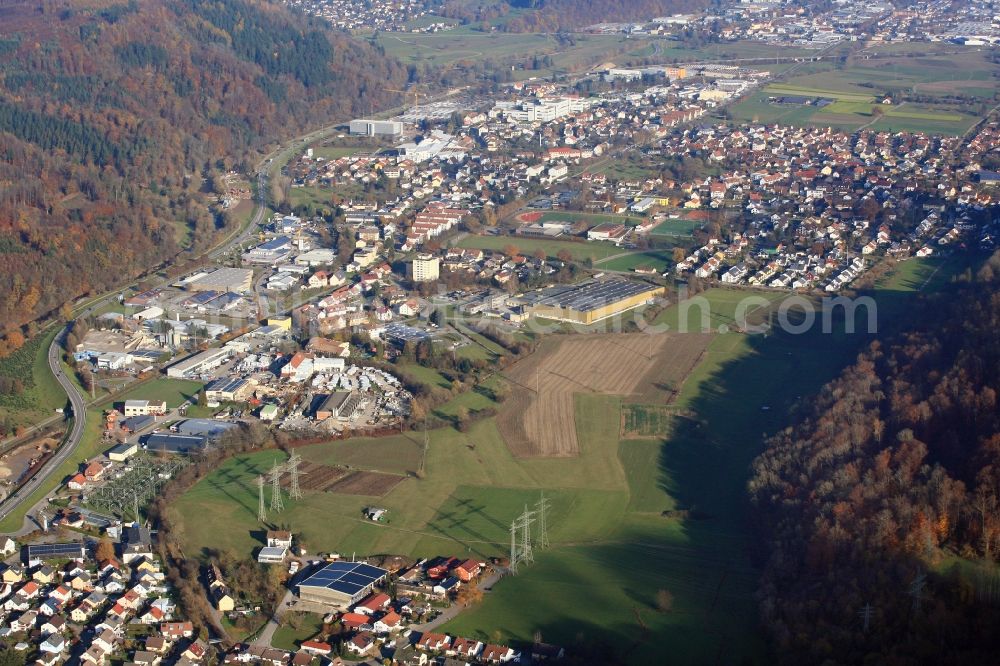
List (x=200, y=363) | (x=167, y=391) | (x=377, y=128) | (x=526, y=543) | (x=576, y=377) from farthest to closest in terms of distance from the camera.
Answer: (x=377, y=128) < (x=200, y=363) < (x=576, y=377) < (x=167, y=391) < (x=526, y=543)

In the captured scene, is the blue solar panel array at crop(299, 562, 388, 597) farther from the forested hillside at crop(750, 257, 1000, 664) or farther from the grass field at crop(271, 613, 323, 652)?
the forested hillside at crop(750, 257, 1000, 664)

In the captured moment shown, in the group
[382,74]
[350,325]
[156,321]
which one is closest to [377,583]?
[350,325]

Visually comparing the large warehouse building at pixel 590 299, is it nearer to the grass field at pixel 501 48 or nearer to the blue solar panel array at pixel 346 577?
the blue solar panel array at pixel 346 577

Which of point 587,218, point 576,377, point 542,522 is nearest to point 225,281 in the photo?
point 576,377

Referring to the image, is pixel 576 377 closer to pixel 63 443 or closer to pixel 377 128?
pixel 63 443

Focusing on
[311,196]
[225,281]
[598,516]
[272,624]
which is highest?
[311,196]

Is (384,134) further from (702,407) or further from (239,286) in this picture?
(702,407)

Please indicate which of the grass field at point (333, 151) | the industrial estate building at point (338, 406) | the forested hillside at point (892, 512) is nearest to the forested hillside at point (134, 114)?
the grass field at point (333, 151)
